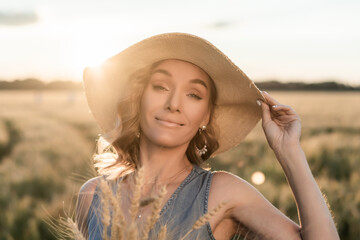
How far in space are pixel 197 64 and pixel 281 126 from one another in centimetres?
45

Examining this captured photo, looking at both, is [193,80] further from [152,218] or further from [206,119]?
[152,218]

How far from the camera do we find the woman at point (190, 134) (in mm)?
1568

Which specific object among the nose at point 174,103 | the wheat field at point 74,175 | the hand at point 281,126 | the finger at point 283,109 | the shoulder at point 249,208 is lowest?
the wheat field at point 74,175

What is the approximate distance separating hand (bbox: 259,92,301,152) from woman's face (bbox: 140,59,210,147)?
0.91ft

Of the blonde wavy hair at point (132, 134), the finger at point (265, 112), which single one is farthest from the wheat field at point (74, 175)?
the finger at point (265, 112)

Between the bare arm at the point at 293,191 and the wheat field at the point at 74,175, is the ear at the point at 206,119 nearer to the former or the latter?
the bare arm at the point at 293,191

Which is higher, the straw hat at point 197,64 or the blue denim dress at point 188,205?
the straw hat at point 197,64

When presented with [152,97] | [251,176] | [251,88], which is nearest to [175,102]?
[152,97]

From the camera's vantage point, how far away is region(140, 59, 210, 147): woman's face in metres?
1.70

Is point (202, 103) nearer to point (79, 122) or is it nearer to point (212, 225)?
point (212, 225)

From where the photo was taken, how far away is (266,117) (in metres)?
1.73

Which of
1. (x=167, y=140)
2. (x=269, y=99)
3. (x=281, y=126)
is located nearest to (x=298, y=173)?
(x=281, y=126)

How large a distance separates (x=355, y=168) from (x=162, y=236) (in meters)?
6.63

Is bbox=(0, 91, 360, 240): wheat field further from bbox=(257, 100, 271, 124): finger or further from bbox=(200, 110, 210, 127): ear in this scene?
bbox=(257, 100, 271, 124): finger
